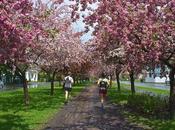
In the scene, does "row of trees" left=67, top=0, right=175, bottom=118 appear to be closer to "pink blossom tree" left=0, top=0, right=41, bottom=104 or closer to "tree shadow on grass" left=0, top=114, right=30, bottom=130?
"pink blossom tree" left=0, top=0, right=41, bottom=104

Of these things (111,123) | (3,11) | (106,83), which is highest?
(3,11)

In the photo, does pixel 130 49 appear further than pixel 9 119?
No

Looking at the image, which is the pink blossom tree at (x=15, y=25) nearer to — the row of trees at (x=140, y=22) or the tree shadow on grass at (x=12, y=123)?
the row of trees at (x=140, y=22)

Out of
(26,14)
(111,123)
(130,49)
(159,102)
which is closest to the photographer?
(26,14)

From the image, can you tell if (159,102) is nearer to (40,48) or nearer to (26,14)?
(40,48)

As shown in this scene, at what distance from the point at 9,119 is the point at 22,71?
29.0 feet

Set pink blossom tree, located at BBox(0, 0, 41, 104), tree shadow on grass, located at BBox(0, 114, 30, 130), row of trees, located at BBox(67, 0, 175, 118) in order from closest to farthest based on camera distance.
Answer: pink blossom tree, located at BBox(0, 0, 41, 104) < row of trees, located at BBox(67, 0, 175, 118) < tree shadow on grass, located at BBox(0, 114, 30, 130)

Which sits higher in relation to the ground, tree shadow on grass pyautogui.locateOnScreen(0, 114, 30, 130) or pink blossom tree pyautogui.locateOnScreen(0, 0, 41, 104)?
pink blossom tree pyautogui.locateOnScreen(0, 0, 41, 104)

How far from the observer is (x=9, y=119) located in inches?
795

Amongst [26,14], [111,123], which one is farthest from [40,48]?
[26,14]

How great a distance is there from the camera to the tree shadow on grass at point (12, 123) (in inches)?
678

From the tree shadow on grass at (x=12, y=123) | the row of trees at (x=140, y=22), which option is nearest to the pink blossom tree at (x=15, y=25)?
the row of trees at (x=140, y=22)

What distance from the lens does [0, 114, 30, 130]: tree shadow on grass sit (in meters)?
17.2

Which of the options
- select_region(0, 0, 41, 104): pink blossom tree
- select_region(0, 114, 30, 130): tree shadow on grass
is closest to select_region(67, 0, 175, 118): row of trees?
select_region(0, 0, 41, 104): pink blossom tree
